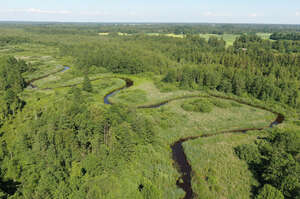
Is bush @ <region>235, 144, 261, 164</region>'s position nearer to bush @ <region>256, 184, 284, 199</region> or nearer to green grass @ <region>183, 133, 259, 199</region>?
green grass @ <region>183, 133, 259, 199</region>

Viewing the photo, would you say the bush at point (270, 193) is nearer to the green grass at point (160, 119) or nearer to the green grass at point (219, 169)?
the green grass at point (219, 169)

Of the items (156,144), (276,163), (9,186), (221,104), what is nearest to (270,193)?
(276,163)

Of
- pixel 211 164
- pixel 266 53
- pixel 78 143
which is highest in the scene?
pixel 266 53

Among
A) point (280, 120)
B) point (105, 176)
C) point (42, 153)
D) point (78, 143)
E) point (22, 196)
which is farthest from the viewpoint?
point (280, 120)

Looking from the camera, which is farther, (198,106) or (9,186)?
(198,106)

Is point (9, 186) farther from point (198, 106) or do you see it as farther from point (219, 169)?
point (198, 106)

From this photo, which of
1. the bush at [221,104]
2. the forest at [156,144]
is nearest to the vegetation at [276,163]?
the forest at [156,144]

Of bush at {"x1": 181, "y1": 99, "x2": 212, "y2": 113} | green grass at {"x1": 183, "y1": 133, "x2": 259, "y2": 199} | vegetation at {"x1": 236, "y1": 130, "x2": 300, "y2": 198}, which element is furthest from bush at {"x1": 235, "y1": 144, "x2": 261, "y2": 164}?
bush at {"x1": 181, "y1": 99, "x2": 212, "y2": 113}

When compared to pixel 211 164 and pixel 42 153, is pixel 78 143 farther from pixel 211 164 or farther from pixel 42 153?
pixel 211 164

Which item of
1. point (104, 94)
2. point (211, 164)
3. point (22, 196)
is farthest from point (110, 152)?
point (104, 94)
